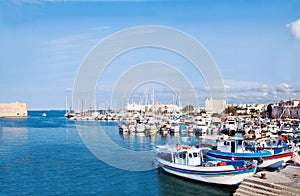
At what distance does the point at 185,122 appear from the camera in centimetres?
5084

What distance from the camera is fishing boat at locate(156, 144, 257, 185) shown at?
593 inches

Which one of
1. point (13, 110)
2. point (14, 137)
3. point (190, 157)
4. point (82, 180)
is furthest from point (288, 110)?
point (13, 110)

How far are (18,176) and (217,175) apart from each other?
11.1 m

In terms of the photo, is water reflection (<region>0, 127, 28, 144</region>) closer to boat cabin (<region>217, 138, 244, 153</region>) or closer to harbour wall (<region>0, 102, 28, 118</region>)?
boat cabin (<region>217, 138, 244, 153</region>)

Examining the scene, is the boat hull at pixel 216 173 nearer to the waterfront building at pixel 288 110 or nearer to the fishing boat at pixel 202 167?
the fishing boat at pixel 202 167

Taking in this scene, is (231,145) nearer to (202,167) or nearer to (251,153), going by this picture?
(251,153)

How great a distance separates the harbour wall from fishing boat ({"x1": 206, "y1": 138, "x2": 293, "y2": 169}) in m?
103

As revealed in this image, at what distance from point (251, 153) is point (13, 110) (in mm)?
105244

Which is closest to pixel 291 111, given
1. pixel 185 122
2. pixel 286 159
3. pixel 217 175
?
pixel 185 122

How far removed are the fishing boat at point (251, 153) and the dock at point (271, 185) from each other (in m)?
6.06

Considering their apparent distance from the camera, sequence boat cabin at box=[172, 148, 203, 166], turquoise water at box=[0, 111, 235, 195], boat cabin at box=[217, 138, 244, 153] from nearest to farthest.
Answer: turquoise water at box=[0, 111, 235, 195] < boat cabin at box=[172, 148, 203, 166] < boat cabin at box=[217, 138, 244, 153]

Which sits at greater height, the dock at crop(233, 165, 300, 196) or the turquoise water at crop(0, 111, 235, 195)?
the dock at crop(233, 165, 300, 196)

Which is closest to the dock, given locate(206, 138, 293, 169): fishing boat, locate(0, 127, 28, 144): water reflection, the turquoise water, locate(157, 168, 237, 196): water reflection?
locate(157, 168, 237, 196): water reflection

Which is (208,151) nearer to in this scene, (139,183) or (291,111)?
(139,183)
